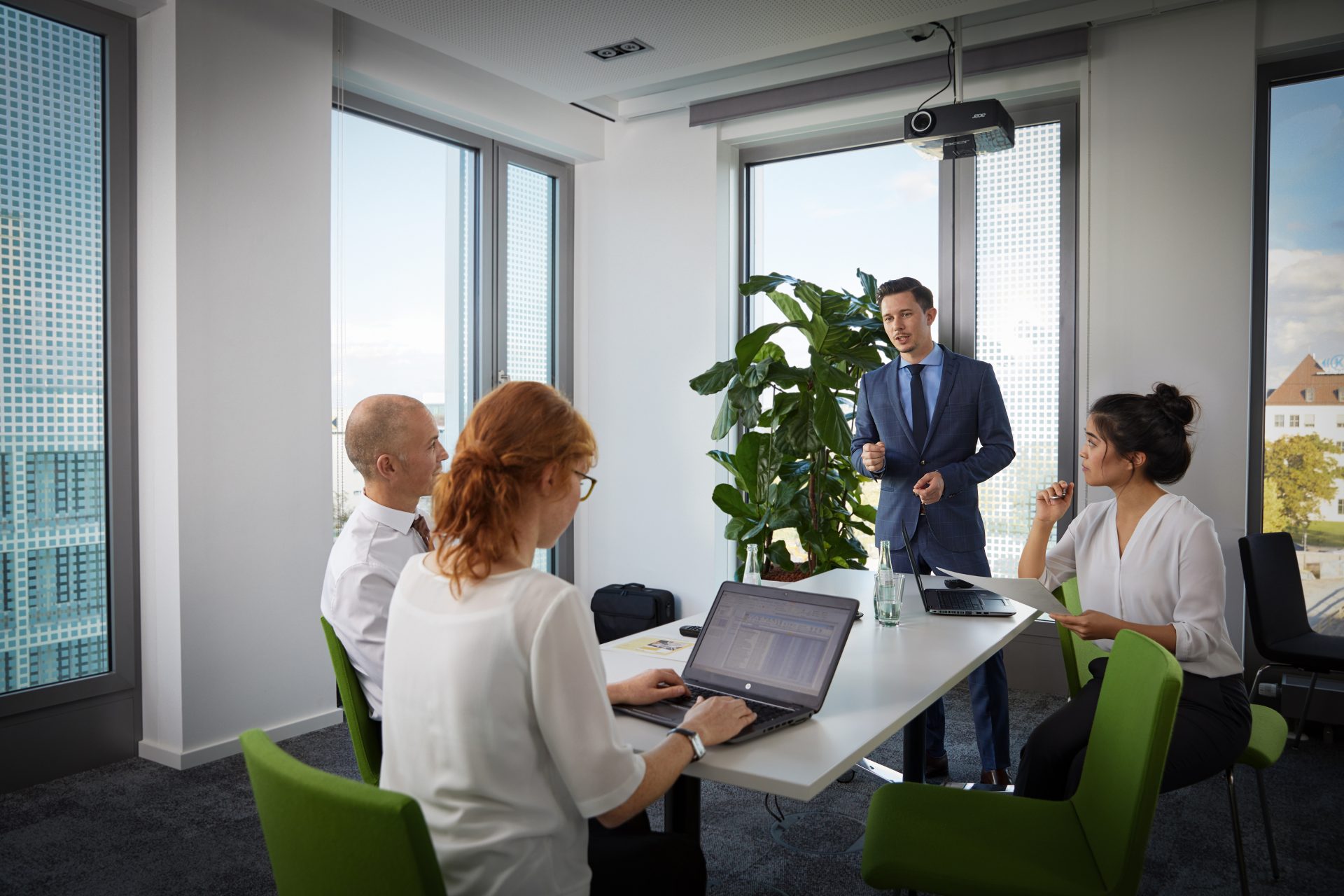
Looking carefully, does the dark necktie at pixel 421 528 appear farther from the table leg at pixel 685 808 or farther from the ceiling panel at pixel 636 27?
the ceiling panel at pixel 636 27

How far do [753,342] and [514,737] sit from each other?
3.48m

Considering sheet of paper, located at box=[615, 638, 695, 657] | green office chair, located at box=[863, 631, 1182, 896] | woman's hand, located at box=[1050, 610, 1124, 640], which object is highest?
woman's hand, located at box=[1050, 610, 1124, 640]

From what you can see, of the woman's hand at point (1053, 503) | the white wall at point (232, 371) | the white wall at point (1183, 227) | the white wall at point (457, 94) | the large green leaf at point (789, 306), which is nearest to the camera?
the woman's hand at point (1053, 503)

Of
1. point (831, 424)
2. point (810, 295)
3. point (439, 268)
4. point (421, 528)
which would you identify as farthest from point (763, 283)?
point (421, 528)

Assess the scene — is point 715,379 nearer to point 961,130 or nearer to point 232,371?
point 961,130

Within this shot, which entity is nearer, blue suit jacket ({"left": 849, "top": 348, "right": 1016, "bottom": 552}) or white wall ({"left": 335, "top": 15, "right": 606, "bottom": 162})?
blue suit jacket ({"left": 849, "top": 348, "right": 1016, "bottom": 552})

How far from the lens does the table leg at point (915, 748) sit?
268 centimetres

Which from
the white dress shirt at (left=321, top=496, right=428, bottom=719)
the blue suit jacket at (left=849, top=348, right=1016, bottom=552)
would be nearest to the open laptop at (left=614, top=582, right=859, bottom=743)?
the white dress shirt at (left=321, top=496, right=428, bottom=719)

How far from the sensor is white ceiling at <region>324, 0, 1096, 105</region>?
3906mm

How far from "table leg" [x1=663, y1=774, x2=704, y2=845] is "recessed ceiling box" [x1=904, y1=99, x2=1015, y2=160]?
332 cm

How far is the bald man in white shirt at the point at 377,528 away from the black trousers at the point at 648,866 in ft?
2.41

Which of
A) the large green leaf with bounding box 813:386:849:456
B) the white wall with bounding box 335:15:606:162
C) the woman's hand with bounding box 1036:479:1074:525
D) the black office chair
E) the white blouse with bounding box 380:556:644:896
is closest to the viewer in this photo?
the white blouse with bounding box 380:556:644:896

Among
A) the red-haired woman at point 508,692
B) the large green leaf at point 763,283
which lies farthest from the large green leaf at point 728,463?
the red-haired woman at point 508,692

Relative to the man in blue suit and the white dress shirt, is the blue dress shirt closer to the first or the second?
the man in blue suit
